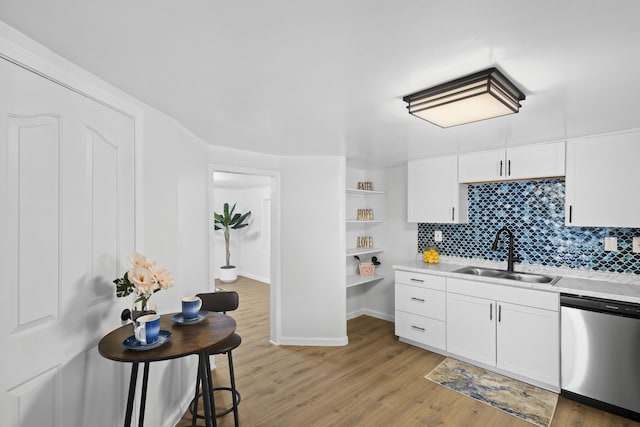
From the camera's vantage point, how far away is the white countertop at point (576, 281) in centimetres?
259

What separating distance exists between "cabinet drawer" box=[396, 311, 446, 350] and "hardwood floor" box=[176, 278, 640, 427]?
13cm

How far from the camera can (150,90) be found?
1884mm

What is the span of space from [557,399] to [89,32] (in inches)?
160

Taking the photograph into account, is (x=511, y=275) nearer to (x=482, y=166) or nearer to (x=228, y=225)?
(x=482, y=166)

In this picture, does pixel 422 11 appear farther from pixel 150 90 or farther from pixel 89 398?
pixel 89 398

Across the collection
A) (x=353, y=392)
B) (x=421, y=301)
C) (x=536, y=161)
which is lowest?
(x=353, y=392)

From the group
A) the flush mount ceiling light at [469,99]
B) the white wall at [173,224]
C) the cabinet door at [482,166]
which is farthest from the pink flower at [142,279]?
the cabinet door at [482,166]

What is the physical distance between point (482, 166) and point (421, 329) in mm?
2010

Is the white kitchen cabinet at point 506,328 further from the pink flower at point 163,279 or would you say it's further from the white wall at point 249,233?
the white wall at point 249,233

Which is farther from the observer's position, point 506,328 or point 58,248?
point 506,328

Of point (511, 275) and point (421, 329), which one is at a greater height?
point (511, 275)

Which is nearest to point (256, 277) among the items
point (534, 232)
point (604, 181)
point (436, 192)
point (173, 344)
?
point (436, 192)

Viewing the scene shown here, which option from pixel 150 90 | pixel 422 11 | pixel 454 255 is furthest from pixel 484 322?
pixel 150 90

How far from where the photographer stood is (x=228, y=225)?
7621 mm
